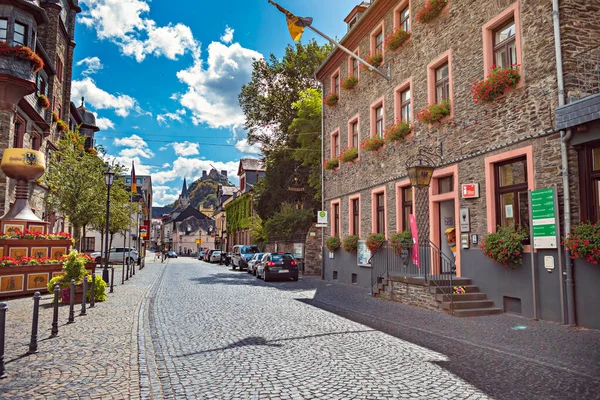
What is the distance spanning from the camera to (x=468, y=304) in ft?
37.0

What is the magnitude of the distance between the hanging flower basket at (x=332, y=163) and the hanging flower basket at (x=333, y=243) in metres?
3.56

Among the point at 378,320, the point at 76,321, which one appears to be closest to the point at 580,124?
the point at 378,320

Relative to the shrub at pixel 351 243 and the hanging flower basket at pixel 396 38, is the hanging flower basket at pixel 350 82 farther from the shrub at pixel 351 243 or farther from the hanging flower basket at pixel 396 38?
the shrub at pixel 351 243

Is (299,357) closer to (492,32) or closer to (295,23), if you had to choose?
(492,32)

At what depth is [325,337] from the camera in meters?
8.32

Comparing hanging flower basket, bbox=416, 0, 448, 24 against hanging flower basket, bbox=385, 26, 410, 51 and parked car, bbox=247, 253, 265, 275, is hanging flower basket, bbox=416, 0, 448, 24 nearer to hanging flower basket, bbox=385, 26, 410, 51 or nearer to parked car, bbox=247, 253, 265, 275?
hanging flower basket, bbox=385, 26, 410, 51

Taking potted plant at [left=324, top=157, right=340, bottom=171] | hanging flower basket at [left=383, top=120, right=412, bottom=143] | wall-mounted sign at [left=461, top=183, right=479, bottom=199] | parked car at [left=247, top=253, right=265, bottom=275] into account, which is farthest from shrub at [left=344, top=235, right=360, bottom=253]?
parked car at [left=247, top=253, right=265, bottom=275]

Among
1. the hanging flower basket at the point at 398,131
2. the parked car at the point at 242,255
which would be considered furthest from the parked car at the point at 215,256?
the hanging flower basket at the point at 398,131

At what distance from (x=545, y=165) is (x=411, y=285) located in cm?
477

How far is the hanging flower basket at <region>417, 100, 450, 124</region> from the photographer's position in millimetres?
13828

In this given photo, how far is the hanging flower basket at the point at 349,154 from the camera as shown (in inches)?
813

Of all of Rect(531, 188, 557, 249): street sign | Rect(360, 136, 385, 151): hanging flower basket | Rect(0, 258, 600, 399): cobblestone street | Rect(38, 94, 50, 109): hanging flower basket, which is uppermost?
Rect(38, 94, 50, 109): hanging flower basket

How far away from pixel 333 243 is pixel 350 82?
745 centimetres

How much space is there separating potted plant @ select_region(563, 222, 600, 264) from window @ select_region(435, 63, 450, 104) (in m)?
6.51
